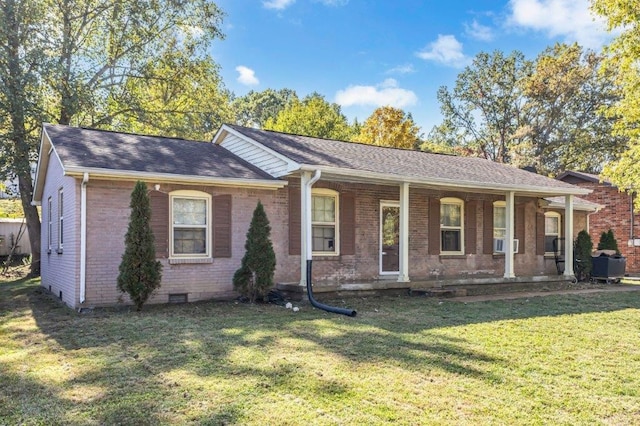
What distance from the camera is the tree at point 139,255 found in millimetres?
8477

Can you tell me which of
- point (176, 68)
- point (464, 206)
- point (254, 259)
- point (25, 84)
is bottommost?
point (254, 259)

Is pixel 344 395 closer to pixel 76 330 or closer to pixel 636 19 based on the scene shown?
pixel 76 330

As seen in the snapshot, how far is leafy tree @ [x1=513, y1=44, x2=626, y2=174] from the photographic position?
91.0 feet

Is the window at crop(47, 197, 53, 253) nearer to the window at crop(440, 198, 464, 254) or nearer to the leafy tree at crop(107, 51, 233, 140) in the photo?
the leafy tree at crop(107, 51, 233, 140)

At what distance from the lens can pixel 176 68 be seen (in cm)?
2142

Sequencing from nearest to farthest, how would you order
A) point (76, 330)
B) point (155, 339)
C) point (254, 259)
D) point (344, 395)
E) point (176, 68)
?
point (344, 395), point (155, 339), point (76, 330), point (254, 259), point (176, 68)

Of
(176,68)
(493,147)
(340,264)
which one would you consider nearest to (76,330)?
(340,264)

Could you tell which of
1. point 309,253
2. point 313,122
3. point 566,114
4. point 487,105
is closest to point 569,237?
point 309,253

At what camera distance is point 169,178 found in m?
9.66

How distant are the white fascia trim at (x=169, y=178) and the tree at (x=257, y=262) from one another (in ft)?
2.55

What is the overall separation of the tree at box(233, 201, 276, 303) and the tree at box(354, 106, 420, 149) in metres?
21.9

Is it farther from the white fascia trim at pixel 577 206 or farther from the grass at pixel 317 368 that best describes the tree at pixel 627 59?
the grass at pixel 317 368

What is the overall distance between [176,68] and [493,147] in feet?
72.6

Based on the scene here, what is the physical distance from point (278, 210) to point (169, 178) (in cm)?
258
